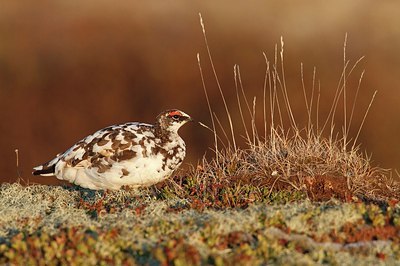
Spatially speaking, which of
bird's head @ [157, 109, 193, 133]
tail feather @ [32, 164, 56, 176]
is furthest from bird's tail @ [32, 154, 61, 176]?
bird's head @ [157, 109, 193, 133]

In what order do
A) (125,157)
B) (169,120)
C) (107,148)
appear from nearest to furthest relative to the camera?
(125,157)
(107,148)
(169,120)

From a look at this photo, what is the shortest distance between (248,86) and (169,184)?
301 inches

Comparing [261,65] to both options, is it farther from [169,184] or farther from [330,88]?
[169,184]

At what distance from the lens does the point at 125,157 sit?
852 centimetres

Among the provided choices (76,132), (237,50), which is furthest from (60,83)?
(237,50)

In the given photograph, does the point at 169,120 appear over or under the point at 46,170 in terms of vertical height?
over

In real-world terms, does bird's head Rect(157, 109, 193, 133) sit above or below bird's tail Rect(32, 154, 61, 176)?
above

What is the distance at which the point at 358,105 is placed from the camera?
15719mm

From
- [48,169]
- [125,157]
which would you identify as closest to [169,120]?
[125,157]

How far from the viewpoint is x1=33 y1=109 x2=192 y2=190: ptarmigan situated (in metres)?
8.51

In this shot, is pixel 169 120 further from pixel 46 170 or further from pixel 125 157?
pixel 46 170

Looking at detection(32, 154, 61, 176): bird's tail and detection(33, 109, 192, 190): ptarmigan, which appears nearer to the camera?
detection(33, 109, 192, 190): ptarmigan

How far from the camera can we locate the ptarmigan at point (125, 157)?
851 centimetres

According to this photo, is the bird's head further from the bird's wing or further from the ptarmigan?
the bird's wing
